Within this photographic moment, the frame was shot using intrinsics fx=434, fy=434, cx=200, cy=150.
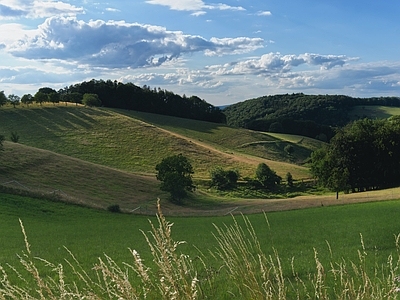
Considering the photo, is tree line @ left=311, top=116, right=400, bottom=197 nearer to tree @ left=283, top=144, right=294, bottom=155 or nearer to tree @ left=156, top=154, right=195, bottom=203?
tree @ left=156, top=154, right=195, bottom=203

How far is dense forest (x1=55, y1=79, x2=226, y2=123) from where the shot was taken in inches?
5448

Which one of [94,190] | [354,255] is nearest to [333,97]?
[94,190]

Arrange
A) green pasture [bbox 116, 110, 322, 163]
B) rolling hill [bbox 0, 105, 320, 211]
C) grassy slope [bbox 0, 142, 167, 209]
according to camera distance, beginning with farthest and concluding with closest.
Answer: green pasture [bbox 116, 110, 322, 163] < rolling hill [bbox 0, 105, 320, 211] < grassy slope [bbox 0, 142, 167, 209]

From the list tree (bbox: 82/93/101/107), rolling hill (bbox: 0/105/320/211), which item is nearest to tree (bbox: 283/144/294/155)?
rolling hill (bbox: 0/105/320/211)

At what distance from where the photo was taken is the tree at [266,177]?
7806 cm

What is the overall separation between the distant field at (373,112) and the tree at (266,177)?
111915 mm

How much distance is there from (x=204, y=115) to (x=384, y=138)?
82860 mm

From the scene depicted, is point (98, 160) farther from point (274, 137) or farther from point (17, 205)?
point (274, 137)

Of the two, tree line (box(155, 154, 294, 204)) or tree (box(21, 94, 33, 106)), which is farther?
tree (box(21, 94, 33, 106))

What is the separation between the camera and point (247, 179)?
260ft

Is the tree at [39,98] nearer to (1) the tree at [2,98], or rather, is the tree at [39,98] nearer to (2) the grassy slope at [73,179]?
(1) the tree at [2,98]

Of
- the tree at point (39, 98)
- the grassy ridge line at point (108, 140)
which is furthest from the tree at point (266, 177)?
the tree at point (39, 98)

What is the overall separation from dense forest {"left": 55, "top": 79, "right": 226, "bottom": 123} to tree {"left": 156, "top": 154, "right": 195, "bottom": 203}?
78522 millimetres

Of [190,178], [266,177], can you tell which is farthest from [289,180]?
[190,178]
